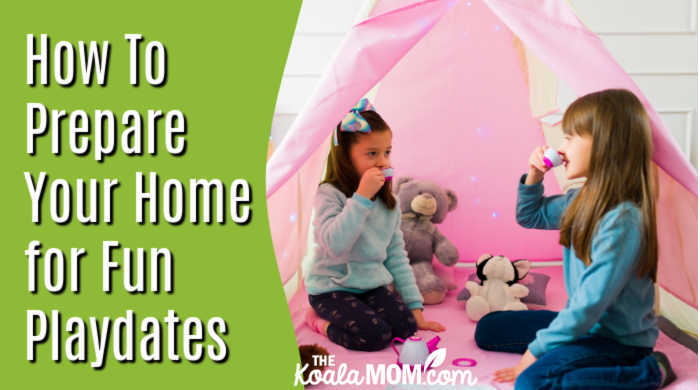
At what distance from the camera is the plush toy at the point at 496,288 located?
5.63 ft

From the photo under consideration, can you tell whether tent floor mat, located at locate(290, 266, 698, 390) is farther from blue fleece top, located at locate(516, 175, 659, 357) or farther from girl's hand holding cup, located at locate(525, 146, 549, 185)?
girl's hand holding cup, located at locate(525, 146, 549, 185)

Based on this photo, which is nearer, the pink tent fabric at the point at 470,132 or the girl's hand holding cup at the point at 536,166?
the girl's hand holding cup at the point at 536,166

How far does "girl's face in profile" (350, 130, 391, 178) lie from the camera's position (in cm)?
162

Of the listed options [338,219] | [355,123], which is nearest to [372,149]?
[355,123]

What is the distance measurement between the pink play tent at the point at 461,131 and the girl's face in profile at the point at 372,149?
188 mm

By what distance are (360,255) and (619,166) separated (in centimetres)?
75

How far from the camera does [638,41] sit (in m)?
2.82

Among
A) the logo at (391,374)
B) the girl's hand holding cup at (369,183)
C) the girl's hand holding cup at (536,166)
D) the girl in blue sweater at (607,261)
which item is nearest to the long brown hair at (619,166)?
the girl in blue sweater at (607,261)

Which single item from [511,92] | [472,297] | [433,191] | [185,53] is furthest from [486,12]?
[185,53]

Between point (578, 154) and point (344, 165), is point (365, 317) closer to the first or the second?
point (344, 165)

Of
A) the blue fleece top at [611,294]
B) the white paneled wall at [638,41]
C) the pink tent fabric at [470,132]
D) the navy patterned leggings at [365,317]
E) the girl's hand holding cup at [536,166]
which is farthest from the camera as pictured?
the white paneled wall at [638,41]

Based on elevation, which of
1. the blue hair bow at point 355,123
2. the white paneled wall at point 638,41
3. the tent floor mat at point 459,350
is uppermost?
the white paneled wall at point 638,41

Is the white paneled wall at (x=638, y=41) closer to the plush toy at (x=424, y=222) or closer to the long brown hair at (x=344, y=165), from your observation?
the plush toy at (x=424, y=222)

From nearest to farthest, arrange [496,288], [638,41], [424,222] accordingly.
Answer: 1. [496,288]
2. [424,222]
3. [638,41]
